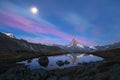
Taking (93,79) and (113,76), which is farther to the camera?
(93,79)

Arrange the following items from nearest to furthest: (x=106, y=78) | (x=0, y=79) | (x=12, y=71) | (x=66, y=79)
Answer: (x=106, y=78), (x=66, y=79), (x=0, y=79), (x=12, y=71)

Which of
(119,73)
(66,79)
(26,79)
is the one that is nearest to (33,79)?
(26,79)

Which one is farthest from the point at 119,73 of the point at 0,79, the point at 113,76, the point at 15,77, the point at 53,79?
the point at 0,79

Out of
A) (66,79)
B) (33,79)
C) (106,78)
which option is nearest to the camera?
(106,78)

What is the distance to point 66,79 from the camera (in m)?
33.1

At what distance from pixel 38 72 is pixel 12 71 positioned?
27.5 ft

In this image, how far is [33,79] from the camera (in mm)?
36281

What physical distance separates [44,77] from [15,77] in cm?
700

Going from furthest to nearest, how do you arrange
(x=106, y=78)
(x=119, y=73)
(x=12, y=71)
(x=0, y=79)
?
1. (x=12, y=71)
2. (x=0, y=79)
3. (x=106, y=78)
4. (x=119, y=73)

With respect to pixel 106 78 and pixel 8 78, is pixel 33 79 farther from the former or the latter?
pixel 106 78

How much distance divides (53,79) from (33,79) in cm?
511

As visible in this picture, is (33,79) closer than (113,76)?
No

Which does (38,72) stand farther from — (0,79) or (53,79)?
(0,79)

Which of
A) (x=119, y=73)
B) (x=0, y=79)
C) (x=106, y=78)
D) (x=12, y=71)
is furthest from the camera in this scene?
(x=12, y=71)
